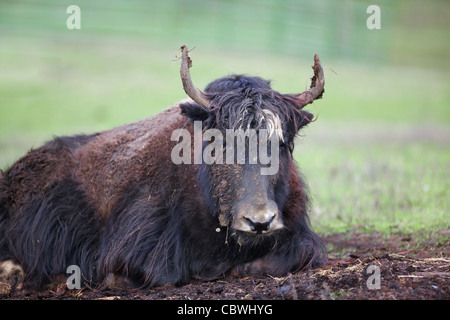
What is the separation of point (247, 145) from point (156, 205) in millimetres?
1265

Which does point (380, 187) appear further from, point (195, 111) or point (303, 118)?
point (195, 111)

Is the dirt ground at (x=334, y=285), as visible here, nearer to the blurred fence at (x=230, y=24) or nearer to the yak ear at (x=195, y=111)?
the yak ear at (x=195, y=111)

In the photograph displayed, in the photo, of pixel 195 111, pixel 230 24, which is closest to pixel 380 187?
pixel 195 111

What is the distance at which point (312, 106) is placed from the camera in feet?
82.3

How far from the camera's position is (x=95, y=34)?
116 ft

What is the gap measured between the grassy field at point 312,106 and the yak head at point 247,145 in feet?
6.17

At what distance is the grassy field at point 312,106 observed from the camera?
9.50 m

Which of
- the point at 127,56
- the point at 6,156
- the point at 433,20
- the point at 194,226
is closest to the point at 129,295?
the point at 194,226

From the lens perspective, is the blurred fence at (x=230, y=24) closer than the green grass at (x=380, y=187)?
No

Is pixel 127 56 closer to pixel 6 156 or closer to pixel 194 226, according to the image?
pixel 6 156

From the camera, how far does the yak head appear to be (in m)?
5.29

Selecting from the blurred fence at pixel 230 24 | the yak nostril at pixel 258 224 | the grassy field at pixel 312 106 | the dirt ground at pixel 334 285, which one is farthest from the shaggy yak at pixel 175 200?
the blurred fence at pixel 230 24

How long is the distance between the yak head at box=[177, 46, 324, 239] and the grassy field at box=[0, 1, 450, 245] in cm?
188

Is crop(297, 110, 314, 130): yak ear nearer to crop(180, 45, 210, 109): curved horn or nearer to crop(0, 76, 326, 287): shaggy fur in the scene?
crop(0, 76, 326, 287): shaggy fur
